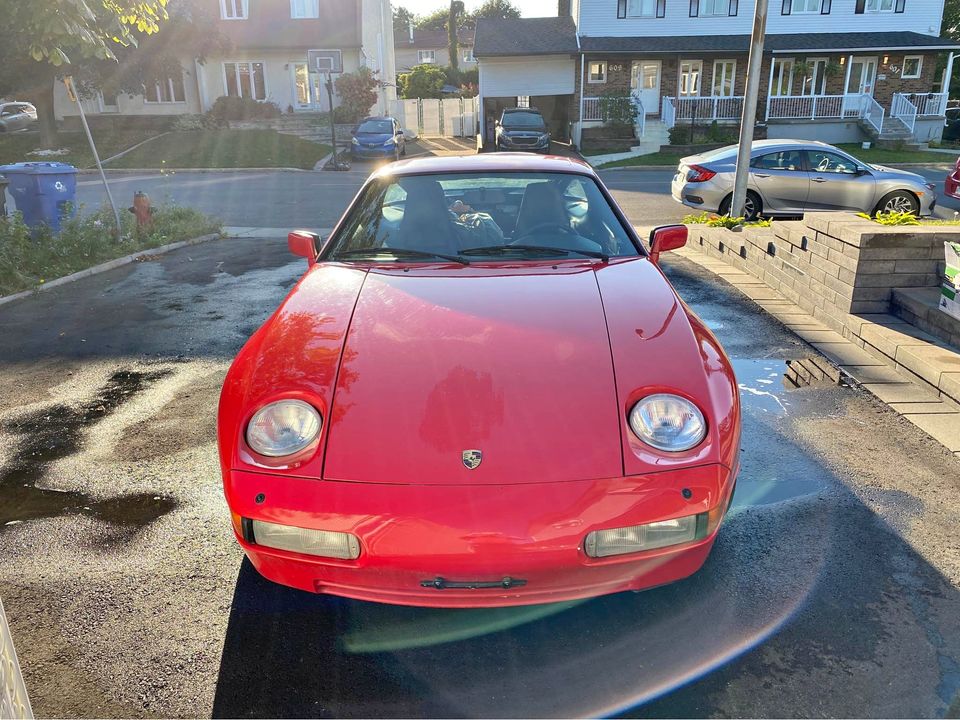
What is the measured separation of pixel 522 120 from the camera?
24891 mm

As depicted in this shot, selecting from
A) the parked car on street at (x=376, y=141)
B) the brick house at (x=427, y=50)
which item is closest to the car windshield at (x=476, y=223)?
the parked car on street at (x=376, y=141)

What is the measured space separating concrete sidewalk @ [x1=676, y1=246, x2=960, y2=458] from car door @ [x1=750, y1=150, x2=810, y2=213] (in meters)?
6.52

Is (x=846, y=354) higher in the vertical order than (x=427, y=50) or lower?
lower

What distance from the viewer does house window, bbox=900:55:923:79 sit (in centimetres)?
3019

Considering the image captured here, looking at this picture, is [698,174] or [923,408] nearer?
[923,408]

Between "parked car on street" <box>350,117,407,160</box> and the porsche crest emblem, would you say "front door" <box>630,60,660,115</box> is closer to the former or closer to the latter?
"parked car on street" <box>350,117,407,160</box>

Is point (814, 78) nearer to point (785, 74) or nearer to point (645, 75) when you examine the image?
point (785, 74)

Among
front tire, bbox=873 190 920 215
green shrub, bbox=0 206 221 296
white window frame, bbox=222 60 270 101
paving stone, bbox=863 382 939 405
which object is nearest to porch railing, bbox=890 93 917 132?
front tire, bbox=873 190 920 215

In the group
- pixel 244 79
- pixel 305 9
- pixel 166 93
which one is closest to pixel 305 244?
pixel 244 79

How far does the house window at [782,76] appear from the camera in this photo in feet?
101

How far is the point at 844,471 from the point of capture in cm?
377

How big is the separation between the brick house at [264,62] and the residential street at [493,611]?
111ft

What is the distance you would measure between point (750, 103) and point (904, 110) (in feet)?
75.6

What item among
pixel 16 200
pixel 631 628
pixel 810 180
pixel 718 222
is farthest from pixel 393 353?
pixel 810 180
